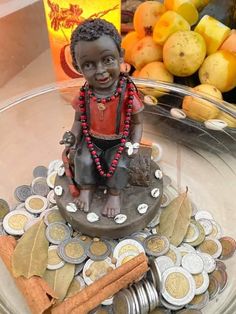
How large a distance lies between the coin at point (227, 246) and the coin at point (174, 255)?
0.09 metres

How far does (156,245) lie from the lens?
78 centimetres

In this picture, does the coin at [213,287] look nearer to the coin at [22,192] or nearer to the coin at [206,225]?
the coin at [206,225]

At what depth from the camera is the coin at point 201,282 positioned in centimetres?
72

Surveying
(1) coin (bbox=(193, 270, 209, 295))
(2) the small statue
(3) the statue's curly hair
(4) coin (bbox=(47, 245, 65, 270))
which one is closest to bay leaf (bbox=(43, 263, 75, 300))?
(4) coin (bbox=(47, 245, 65, 270))

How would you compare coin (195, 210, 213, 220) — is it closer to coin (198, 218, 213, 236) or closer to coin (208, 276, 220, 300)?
coin (198, 218, 213, 236)

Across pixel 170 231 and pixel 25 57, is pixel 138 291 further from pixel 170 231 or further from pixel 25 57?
pixel 25 57

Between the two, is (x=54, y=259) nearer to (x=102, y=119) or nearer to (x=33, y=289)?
(x=33, y=289)

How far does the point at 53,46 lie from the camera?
1030 mm

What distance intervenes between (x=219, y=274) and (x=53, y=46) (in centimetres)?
64

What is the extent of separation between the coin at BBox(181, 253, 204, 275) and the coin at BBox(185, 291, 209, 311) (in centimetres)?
4

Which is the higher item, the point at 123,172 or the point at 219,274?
the point at 123,172

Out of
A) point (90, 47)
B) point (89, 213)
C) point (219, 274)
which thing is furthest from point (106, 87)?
point (219, 274)

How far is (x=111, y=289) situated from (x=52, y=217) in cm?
21

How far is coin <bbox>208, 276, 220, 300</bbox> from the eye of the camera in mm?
730
